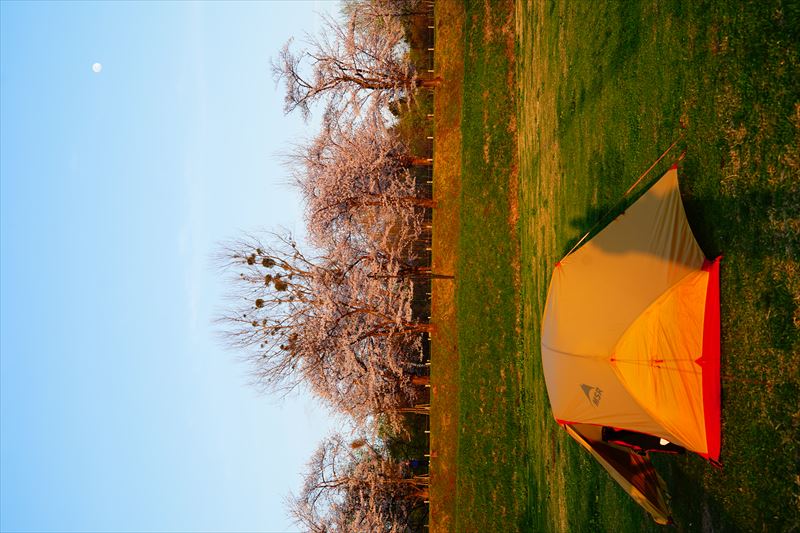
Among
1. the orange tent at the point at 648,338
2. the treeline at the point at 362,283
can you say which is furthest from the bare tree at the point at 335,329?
the orange tent at the point at 648,338

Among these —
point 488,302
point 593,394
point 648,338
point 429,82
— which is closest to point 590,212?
point 593,394

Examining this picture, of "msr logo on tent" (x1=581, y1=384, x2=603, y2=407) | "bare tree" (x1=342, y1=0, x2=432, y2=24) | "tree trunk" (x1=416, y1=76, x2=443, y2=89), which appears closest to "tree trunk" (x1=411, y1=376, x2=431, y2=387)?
"tree trunk" (x1=416, y1=76, x2=443, y2=89)

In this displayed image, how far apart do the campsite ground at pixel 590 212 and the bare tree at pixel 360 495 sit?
1827 millimetres

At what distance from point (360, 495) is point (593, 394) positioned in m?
15.2

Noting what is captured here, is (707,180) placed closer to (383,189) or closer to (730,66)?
(730,66)

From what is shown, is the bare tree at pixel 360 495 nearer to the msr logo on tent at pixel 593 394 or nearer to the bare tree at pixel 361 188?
the bare tree at pixel 361 188

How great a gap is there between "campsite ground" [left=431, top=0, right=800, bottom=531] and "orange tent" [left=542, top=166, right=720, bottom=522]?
35cm

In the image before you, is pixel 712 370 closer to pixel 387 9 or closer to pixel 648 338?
pixel 648 338

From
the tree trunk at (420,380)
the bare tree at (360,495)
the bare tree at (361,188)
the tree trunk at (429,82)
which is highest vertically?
the tree trunk at (429,82)

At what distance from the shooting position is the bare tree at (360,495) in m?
22.1

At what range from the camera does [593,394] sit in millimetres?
9523

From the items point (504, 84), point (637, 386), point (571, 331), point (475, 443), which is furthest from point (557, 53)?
point (475, 443)

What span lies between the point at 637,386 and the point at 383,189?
51.6ft

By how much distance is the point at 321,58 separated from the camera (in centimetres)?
2272
